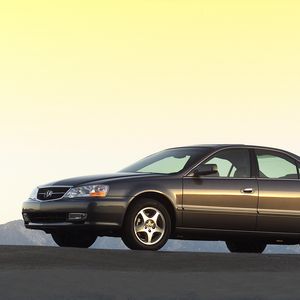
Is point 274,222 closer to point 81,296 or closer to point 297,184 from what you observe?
point 297,184

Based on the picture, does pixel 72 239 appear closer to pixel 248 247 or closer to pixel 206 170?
pixel 206 170

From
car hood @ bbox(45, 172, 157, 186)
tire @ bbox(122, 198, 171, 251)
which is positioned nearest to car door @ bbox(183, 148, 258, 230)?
tire @ bbox(122, 198, 171, 251)

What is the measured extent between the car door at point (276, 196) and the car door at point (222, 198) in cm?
16

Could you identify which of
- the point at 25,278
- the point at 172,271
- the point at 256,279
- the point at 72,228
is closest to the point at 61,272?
the point at 25,278

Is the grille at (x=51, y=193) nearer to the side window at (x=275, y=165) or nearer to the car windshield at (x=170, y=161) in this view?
the car windshield at (x=170, y=161)

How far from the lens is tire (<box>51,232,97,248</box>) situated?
14664 millimetres

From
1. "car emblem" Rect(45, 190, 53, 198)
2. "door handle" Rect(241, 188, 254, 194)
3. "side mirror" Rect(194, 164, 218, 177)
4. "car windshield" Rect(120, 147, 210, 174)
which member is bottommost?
"door handle" Rect(241, 188, 254, 194)

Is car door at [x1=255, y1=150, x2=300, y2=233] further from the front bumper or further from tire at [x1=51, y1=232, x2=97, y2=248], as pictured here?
tire at [x1=51, y1=232, x2=97, y2=248]

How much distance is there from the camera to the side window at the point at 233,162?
14227mm

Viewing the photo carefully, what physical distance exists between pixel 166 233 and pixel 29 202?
2.23m

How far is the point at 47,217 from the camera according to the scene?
44.6 feet

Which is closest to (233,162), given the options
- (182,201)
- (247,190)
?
(247,190)

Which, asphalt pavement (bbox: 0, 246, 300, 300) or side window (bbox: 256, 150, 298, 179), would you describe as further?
side window (bbox: 256, 150, 298, 179)

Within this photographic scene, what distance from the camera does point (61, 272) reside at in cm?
1002
